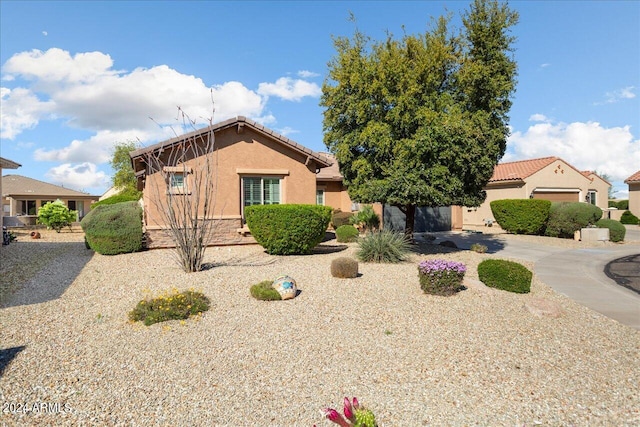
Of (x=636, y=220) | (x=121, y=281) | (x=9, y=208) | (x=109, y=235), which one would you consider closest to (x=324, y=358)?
(x=121, y=281)

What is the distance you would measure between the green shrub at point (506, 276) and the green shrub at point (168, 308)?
6.62 m

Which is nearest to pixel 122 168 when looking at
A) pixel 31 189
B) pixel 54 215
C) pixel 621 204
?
pixel 31 189

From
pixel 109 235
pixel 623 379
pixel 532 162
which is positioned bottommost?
pixel 623 379

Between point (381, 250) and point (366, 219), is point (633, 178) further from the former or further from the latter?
point (381, 250)

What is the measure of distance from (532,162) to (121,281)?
29335 mm

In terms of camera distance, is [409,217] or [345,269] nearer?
[345,269]

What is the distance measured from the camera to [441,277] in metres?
8.47

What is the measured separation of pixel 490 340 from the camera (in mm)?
6160

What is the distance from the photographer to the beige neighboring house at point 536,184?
89.5 ft

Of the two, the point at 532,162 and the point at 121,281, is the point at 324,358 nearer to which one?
the point at 121,281

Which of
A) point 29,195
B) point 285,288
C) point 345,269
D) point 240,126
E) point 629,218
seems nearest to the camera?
point 285,288

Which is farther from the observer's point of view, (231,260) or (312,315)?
(231,260)

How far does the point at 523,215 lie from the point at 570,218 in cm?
225

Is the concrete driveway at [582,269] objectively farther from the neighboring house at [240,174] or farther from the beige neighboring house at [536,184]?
the neighboring house at [240,174]
